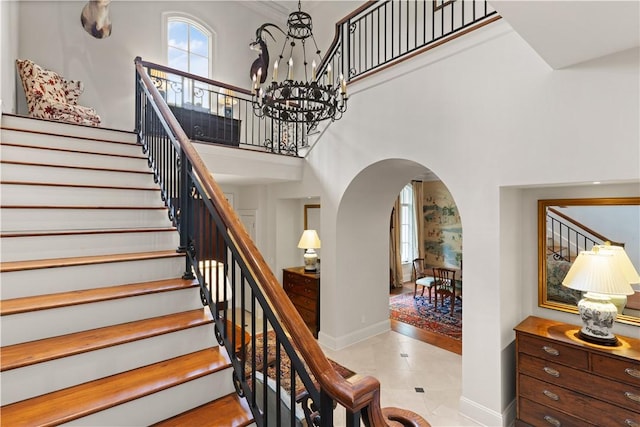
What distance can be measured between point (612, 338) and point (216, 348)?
115 inches

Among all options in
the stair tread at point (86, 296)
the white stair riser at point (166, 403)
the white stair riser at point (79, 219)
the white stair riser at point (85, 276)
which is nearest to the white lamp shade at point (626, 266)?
the white stair riser at point (166, 403)

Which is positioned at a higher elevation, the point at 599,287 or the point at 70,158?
the point at 70,158

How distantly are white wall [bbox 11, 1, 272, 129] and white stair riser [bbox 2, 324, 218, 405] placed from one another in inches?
155

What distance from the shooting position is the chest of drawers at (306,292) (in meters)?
4.77

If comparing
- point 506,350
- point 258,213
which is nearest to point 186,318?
point 506,350

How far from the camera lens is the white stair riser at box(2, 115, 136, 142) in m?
2.82

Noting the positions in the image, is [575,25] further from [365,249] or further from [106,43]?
[106,43]

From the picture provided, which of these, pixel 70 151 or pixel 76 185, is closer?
pixel 76 185

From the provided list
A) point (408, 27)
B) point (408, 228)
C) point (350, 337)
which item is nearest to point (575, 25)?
point (408, 27)

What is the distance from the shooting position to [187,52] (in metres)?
5.80

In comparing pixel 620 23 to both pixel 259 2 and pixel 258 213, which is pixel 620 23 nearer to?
pixel 258 213

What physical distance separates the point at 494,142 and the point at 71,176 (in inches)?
142

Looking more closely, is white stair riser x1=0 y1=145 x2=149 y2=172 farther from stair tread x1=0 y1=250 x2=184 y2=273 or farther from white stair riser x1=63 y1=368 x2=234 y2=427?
white stair riser x1=63 y1=368 x2=234 y2=427

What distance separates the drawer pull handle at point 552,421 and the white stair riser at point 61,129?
4.74 m
